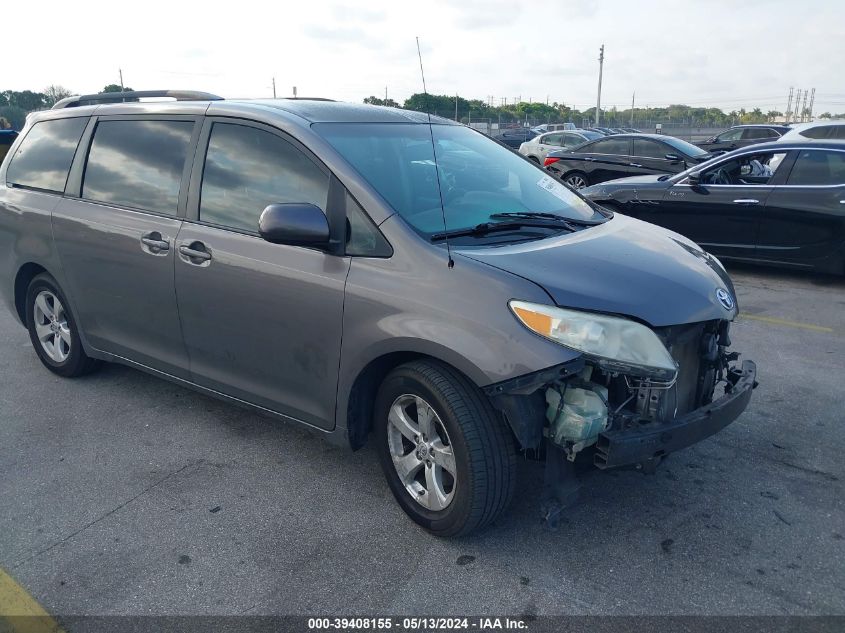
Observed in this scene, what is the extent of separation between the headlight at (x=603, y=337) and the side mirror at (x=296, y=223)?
91 centimetres

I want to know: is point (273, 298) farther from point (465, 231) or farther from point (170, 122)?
point (170, 122)

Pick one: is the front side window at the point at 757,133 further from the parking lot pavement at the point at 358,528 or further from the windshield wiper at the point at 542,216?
the windshield wiper at the point at 542,216

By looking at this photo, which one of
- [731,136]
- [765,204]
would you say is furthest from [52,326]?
[731,136]

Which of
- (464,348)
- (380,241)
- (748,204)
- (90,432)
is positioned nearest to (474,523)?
(464,348)

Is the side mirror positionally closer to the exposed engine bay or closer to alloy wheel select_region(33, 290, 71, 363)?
the exposed engine bay

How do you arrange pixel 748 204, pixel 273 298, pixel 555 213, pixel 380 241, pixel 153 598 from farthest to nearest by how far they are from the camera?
pixel 748 204 → pixel 555 213 → pixel 273 298 → pixel 380 241 → pixel 153 598

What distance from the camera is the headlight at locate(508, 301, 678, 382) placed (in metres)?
2.68

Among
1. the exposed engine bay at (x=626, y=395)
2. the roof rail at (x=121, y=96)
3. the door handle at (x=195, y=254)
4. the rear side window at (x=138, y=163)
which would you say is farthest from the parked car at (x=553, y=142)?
the exposed engine bay at (x=626, y=395)

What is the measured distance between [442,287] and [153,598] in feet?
5.40

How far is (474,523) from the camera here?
290 cm

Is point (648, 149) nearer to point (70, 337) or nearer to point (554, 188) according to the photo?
point (554, 188)

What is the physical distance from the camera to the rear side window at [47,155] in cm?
459

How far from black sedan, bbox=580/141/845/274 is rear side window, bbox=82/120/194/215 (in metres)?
6.08

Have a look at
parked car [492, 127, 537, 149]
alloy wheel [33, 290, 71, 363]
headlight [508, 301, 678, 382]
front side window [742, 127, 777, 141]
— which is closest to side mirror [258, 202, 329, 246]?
headlight [508, 301, 678, 382]
